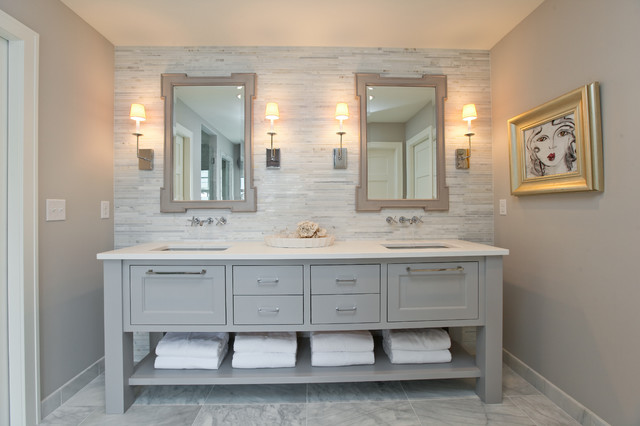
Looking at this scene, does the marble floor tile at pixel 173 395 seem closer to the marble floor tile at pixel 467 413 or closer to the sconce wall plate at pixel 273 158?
the marble floor tile at pixel 467 413

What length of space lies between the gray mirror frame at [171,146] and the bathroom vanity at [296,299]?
60 cm

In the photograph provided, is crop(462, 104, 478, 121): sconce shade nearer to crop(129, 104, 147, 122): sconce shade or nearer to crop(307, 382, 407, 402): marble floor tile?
crop(307, 382, 407, 402): marble floor tile

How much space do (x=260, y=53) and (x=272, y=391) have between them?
2328mm

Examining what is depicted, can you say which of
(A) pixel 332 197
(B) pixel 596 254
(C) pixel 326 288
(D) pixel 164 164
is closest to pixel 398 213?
(A) pixel 332 197

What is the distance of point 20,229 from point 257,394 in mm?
1549

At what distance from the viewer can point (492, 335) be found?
5.58ft

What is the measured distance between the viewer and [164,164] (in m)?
2.22

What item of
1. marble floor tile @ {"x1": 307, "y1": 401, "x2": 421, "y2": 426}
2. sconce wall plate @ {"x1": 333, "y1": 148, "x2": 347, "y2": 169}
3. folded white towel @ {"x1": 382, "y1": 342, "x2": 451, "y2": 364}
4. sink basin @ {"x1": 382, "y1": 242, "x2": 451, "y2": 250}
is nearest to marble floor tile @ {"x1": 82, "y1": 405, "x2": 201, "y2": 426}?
marble floor tile @ {"x1": 307, "y1": 401, "x2": 421, "y2": 426}

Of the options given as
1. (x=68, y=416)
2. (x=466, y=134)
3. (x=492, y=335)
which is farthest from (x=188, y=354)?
(x=466, y=134)

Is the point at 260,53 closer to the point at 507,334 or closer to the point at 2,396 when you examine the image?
the point at 2,396

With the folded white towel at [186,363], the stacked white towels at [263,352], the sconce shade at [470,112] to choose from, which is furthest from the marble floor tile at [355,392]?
the sconce shade at [470,112]

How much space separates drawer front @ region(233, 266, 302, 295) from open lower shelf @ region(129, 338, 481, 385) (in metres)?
0.47

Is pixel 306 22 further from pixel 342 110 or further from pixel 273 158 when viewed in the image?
pixel 273 158

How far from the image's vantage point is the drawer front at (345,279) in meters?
1.66
